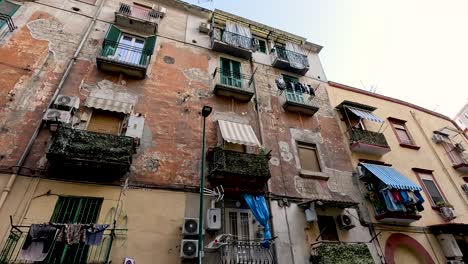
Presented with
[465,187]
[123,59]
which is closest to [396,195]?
[465,187]

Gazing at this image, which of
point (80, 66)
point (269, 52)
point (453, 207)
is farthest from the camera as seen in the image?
point (269, 52)

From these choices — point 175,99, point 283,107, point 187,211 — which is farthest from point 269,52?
point 187,211

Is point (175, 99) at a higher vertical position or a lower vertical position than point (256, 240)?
higher

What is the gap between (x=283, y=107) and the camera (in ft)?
43.6

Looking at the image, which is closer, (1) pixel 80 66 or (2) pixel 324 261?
(2) pixel 324 261

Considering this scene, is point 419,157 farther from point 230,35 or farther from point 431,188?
point 230,35

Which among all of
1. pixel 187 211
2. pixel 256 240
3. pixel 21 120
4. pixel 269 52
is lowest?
pixel 256 240

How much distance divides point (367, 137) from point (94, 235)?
12.8 metres

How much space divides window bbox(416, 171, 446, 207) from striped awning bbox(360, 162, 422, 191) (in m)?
2.37

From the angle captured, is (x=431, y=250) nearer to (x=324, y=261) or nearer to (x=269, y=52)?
(x=324, y=261)

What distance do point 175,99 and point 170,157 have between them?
113 inches

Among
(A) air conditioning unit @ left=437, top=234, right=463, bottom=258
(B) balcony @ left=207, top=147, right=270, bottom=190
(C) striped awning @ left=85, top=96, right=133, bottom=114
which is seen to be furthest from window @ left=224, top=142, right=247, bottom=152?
(A) air conditioning unit @ left=437, top=234, right=463, bottom=258

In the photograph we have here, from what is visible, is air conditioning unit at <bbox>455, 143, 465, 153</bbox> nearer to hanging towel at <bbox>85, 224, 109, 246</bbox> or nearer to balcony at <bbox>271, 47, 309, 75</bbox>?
balcony at <bbox>271, 47, 309, 75</bbox>

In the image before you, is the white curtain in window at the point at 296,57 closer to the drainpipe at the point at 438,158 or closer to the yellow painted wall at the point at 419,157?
the yellow painted wall at the point at 419,157
